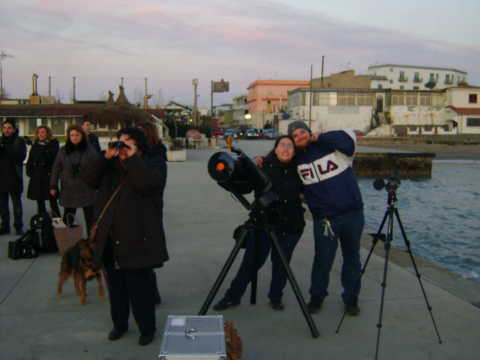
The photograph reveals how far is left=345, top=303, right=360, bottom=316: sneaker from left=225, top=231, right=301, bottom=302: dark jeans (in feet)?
2.09

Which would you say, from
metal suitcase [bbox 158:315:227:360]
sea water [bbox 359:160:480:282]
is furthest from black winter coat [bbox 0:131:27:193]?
sea water [bbox 359:160:480:282]

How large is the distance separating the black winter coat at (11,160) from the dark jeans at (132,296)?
465 cm

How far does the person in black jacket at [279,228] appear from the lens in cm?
468

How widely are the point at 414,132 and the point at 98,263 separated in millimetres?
77548

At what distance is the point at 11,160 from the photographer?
802 centimetres

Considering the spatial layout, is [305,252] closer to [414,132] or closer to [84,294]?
[84,294]

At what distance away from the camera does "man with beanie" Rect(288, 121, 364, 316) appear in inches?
182

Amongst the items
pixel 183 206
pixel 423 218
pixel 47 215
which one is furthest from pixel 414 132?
pixel 47 215

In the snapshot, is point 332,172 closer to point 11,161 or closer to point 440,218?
point 11,161

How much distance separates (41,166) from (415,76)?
423 ft

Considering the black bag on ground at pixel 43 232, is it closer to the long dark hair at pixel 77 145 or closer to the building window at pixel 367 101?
the long dark hair at pixel 77 145

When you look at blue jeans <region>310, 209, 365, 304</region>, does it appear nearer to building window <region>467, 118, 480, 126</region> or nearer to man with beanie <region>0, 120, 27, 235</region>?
man with beanie <region>0, 120, 27, 235</region>

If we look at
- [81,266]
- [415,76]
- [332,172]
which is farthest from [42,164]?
[415,76]

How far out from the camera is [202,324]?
333cm
